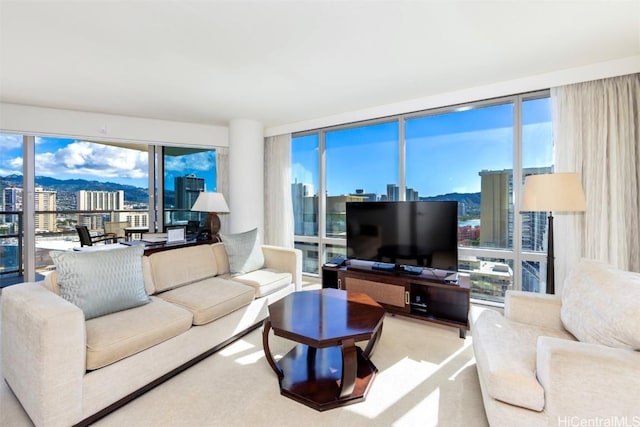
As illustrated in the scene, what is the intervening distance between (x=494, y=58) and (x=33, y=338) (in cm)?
372

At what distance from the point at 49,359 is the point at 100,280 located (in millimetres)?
628

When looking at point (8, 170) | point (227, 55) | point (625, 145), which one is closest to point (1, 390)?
point (227, 55)

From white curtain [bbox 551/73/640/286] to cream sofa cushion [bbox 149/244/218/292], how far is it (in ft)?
11.5

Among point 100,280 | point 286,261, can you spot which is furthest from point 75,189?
point 286,261

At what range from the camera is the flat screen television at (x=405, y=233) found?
9.09ft

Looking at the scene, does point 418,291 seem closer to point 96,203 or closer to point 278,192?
point 278,192

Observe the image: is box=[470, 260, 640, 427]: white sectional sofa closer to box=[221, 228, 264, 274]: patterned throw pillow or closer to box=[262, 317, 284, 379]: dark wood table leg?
box=[262, 317, 284, 379]: dark wood table leg

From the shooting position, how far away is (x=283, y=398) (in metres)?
1.73

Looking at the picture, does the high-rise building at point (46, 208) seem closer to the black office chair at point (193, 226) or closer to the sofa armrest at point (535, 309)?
the black office chair at point (193, 226)

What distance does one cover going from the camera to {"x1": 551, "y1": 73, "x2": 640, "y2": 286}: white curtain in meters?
2.40

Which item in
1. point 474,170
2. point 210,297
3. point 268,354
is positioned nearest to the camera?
point 268,354

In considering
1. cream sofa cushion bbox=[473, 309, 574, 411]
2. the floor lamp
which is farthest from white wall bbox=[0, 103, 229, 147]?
cream sofa cushion bbox=[473, 309, 574, 411]

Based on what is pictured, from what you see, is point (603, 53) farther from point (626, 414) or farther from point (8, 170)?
point (8, 170)

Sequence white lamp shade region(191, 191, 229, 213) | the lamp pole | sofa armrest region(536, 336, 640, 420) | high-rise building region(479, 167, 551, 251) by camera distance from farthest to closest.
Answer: white lamp shade region(191, 191, 229, 213), high-rise building region(479, 167, 551, 251), the lamp pole, sofa armrest region(536, 336, 640, 420)
